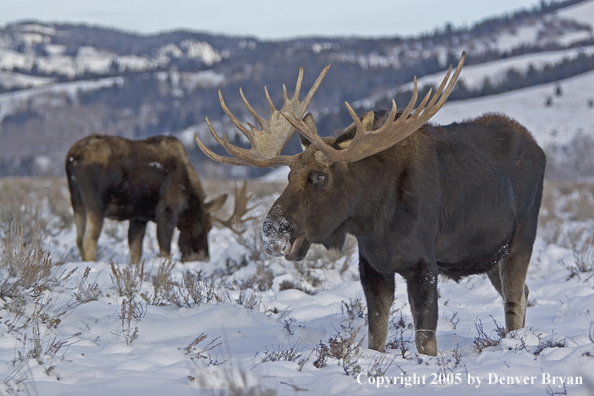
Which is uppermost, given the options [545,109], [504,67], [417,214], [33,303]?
[504,67]

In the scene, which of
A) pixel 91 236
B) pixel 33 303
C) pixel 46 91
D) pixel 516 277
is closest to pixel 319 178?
pixel 516 277

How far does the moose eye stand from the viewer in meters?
4.22

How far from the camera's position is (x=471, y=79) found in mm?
108000

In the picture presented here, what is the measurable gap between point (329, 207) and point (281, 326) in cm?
130

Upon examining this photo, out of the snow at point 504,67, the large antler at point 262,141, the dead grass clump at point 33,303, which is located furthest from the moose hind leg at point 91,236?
the snow at point 504,67

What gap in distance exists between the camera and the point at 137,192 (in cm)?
941

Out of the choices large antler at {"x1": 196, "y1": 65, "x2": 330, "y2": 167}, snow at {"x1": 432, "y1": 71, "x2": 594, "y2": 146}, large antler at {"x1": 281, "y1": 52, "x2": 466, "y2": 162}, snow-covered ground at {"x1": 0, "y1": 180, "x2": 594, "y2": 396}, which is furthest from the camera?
snow at {"x1": 432, "y1": 71, "x2": 594, "y2": 146}

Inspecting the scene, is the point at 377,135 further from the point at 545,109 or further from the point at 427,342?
the point at 545,109

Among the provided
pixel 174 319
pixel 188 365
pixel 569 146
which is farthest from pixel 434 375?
pixel 569 146

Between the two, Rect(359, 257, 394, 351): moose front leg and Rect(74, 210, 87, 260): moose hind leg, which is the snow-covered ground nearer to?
Rect(359, 257, 394, 351): moose front leg

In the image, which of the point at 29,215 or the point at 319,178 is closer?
the point at 319,178

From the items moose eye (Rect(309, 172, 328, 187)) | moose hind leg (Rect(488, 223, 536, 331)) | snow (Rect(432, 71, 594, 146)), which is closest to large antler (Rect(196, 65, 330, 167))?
moose eye (Rect(309, 172, 328, 187))

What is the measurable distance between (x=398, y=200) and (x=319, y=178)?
592 mm

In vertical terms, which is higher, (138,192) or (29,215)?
(138,192)
